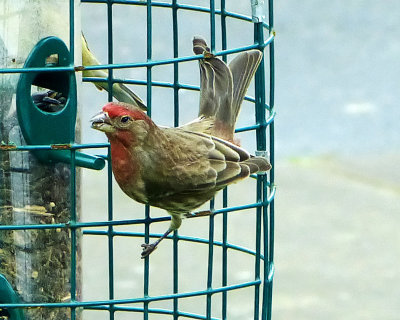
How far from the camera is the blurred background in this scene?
9.45 m

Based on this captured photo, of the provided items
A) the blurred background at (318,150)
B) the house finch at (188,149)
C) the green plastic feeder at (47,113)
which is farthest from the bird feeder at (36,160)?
the blurred background at (318,150)

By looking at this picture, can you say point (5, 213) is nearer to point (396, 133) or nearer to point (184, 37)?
point (396, 133)

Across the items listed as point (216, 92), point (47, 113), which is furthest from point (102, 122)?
point (216, 92)

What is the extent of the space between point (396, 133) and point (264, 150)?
885 cm

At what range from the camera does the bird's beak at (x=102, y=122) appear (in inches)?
149

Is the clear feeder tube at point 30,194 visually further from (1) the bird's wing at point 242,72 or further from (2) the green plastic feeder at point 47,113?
(1) the bird's wing at point 242,72

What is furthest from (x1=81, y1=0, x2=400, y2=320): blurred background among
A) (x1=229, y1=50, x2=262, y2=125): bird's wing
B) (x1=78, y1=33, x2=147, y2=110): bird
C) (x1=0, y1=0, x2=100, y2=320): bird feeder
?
(x1=0, y1=0, x2=100, y2=320): bird feeder

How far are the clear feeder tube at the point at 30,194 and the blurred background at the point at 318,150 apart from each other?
8.77ft

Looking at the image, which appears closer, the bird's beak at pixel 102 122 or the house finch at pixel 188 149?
the bird's beak at pixel 102 122

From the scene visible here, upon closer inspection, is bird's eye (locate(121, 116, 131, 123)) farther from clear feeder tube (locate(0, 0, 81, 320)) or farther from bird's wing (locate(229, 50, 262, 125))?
bird's wing (locate(229, 50, 262, 125))

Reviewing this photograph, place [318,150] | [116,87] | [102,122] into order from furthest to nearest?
[318,150]
[116,87]
[102,122]

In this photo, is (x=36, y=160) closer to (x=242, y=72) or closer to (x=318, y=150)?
(x=242, y=72)

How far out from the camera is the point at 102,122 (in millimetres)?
3811

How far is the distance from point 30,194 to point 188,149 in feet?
2.02
